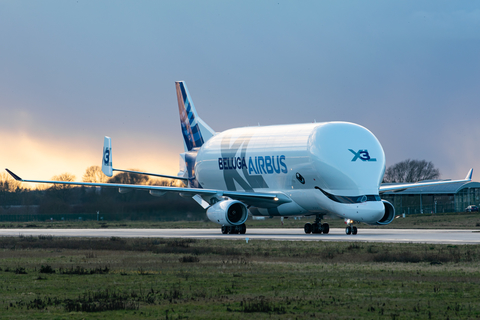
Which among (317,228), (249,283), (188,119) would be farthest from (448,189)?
(249,283)

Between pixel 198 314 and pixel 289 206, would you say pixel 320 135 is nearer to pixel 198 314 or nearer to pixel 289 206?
pixel 289 206

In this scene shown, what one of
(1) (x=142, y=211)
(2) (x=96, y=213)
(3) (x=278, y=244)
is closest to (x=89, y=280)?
(3) (x=278, y=244)

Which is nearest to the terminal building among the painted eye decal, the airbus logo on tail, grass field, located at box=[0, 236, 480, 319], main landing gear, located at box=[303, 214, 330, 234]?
main landing gear, located at box=[303, 214, 330, 234]

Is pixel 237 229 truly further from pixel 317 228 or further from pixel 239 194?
pixel 317 228

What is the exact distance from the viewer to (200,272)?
21562 millimetres

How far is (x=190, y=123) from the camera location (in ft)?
206

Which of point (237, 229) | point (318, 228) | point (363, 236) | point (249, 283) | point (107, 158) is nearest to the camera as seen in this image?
point (249, 283)

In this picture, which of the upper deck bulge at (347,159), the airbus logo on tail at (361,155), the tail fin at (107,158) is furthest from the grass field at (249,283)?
the tail fin at (107,158)

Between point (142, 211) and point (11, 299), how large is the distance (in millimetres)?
54008

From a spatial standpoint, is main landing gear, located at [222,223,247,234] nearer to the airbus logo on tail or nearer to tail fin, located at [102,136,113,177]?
the airbus logo on tail

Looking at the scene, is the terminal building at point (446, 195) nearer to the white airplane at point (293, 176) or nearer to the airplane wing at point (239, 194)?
the white airplane at point (293, 176)

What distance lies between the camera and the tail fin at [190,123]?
61156mm

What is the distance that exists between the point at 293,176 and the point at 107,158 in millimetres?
19595

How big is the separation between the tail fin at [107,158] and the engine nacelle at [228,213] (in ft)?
48.5
